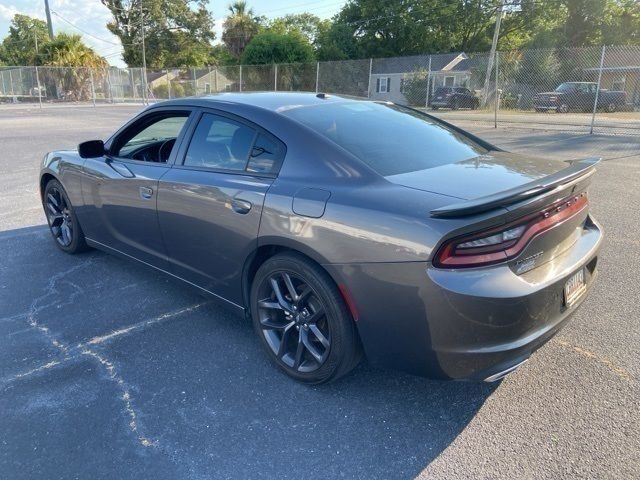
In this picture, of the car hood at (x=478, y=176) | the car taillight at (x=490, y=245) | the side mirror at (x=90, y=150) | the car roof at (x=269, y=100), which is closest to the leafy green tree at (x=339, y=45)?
the side mirror at (x=90, y=150)

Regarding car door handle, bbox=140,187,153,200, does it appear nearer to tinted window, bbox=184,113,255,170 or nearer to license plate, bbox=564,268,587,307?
tinted window, bbox=184,113,255,170

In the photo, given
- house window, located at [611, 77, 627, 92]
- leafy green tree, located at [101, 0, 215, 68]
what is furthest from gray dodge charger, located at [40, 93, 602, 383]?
leafy green tree, located at [101, 0, 215, 68]

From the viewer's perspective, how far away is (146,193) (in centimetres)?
349

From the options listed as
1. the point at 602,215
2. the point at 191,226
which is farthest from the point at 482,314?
the point at 602,215

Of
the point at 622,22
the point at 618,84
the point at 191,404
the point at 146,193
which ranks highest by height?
the point at 622,22

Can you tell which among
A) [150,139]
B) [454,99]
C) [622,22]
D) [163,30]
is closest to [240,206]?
[150,139]

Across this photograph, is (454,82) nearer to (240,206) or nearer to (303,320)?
(240,206)

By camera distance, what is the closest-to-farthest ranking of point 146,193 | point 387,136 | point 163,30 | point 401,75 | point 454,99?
point 387,136 → point 146,193 → point 454,99 → point 401,75 → point 163,30

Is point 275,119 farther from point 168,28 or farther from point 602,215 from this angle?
point 168,28

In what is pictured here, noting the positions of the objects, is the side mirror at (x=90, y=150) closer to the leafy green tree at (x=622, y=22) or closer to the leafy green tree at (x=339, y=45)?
the leafy green tree at (x=339, y=45)

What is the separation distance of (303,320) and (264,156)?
3.25ft

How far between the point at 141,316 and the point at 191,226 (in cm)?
87

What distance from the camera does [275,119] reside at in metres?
2.87

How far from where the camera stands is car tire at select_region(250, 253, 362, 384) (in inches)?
96.6
